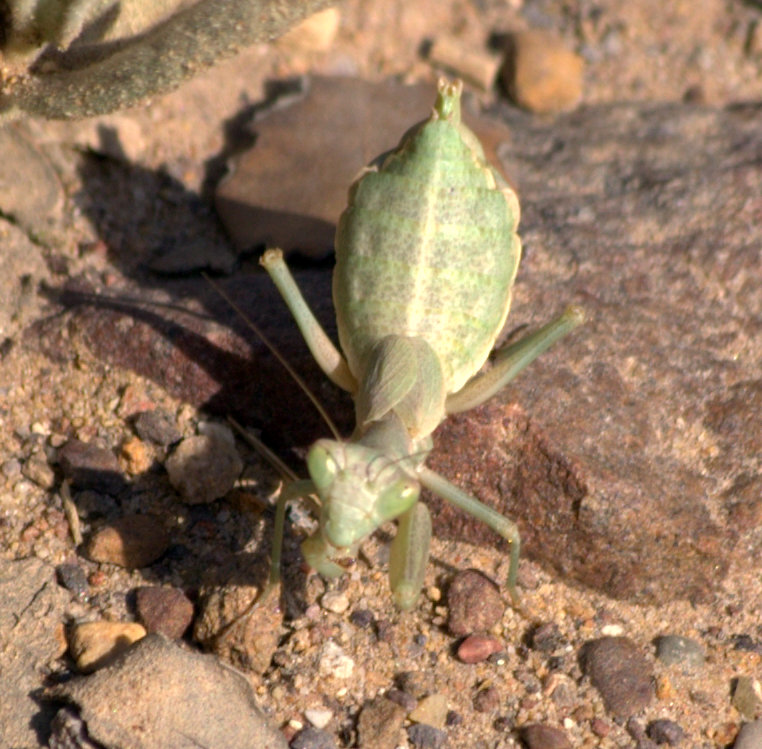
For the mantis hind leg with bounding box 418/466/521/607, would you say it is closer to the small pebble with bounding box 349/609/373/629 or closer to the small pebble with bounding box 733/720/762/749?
the small pebble with bounding box 349/609/373/629

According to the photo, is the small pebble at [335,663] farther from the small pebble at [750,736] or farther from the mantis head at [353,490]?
the small pebble at [750,736]

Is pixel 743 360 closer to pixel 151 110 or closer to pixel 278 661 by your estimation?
pixel 278 661

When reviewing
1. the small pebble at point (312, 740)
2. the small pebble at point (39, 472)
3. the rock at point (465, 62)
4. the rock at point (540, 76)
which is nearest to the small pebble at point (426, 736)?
the small pebble at point (312, 740)

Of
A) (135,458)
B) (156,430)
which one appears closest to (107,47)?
(156,430)

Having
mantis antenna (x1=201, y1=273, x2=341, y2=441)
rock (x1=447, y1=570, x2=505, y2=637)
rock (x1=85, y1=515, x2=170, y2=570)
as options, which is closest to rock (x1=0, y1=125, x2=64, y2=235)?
mantis antenna (x1=201, y1=273, x2=341, y2=441)

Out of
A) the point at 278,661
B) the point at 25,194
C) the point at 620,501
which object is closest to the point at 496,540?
the point at 620,501

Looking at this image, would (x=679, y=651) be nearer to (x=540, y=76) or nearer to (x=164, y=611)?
(x=164, y=611)
